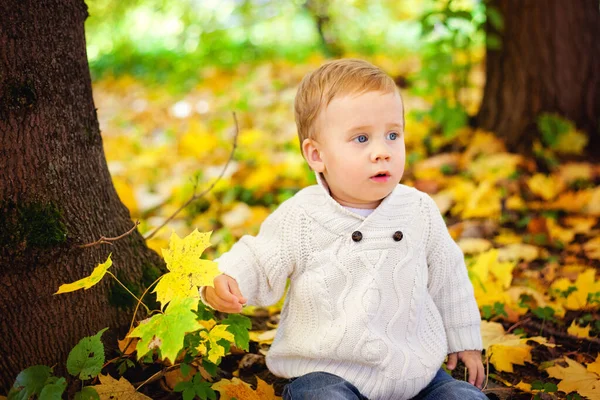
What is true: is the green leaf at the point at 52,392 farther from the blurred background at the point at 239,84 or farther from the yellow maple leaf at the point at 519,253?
the yellow maple leaf at the point at 519,253

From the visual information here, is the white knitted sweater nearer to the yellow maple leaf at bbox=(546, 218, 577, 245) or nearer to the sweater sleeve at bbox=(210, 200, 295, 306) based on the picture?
the sweater sleeve at bbox=(210, 200, 295, 306)

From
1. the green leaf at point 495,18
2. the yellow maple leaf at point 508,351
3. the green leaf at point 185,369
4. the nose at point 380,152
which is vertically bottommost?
the yellow maple leaf at point 508,351

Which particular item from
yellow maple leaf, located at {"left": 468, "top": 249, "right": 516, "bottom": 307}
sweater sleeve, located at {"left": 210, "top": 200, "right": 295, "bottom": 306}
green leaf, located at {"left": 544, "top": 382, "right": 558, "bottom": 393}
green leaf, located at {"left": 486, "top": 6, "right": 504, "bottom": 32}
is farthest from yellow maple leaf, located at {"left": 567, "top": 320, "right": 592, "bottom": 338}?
green leaf, located at {"left": 486, "top": 6, "right": 504, "bottom": 32}

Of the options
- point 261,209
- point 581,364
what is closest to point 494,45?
point 261,209

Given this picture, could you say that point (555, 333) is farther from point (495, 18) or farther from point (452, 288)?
point (495, 18)

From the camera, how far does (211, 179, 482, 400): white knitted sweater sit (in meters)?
1.76

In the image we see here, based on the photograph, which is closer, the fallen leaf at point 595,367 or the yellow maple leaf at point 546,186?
the fallen leaf at point 595,367

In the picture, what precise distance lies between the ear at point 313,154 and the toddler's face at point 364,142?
45 mm

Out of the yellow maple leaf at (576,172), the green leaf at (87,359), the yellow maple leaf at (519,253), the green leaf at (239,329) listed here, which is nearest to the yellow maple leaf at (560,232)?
the yellow maple leaf at (519,253)

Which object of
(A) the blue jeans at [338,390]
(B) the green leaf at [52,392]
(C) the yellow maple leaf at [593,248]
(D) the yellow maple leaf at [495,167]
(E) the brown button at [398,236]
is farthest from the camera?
(D) the yellow maple leaf at [495,167]

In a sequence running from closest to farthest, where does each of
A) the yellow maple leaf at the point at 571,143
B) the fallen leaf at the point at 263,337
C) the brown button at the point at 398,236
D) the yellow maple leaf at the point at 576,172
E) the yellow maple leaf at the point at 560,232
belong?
the brown button at the point at 398,236 → the fallen leaf at the point at 263,337 → the yellow maple leaf at the point at 560,232 → the yellow maple leaf at the point at 576,172 → the yellow maple leaf at the point at 571,143

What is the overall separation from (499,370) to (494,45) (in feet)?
8.71

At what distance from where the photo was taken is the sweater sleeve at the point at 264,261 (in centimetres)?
182

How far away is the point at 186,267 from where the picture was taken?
1.61m
